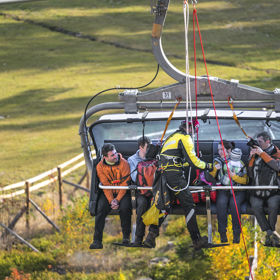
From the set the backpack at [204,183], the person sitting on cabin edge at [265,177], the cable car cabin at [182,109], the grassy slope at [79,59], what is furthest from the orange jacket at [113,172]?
the grassy slope at [79,59]

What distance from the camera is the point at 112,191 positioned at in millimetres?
8766

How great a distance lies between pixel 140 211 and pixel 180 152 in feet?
4.03

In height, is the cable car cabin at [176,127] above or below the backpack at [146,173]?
above

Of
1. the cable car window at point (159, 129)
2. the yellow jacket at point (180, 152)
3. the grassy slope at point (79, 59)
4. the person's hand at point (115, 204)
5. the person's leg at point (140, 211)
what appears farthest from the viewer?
the grassy slope at point (79, 59)

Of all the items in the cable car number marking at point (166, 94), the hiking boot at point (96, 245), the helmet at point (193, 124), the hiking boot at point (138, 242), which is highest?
the cable car number marking at point (166, 94)

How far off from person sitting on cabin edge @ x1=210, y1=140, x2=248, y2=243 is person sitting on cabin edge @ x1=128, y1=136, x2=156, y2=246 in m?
0.98

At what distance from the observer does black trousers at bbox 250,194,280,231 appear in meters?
8.11

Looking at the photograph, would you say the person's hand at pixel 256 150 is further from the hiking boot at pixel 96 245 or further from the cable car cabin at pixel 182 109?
the hiking boot at pixel 96 245

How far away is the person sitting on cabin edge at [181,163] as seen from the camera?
7.69m

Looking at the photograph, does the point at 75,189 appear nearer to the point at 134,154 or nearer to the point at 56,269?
the point at 56,269

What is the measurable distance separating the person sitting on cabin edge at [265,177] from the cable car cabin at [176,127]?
242 millimetres

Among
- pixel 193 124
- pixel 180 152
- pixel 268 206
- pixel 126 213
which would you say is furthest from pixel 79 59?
pixel 268 206

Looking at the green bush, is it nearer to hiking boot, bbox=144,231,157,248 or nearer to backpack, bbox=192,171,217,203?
hiking boot, bbox=144,231,157,248

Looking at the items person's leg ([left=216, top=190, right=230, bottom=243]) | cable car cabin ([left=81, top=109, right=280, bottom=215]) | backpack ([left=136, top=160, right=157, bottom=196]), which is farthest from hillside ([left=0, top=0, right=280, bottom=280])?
backpack ([left=136, top=160, right=157, bottom=196])
